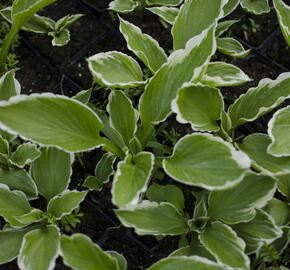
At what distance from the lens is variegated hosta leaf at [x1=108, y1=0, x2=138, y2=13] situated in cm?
148

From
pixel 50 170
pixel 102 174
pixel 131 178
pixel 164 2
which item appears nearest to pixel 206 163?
pixel 131 178

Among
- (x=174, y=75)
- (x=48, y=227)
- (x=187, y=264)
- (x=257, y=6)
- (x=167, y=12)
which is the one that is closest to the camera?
(x=187, y=264)

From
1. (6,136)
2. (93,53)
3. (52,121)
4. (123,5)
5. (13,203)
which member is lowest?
(13,203)

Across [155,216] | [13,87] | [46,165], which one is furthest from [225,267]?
[13,87]

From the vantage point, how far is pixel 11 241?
113 centimetres

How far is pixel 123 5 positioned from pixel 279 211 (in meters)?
0.99

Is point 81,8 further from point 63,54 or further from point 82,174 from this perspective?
point 82,174

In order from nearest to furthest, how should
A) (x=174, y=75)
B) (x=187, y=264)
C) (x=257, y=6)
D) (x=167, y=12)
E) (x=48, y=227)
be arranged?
(x=187, y=264) < (x=174, y=75) < (x=48, y=227) < (x=167, y=12) < (x=257, y=6)

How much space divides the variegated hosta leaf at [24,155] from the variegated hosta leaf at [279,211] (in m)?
0.74

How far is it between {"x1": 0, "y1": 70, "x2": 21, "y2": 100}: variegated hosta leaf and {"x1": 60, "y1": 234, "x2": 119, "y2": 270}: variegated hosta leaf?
59 cm

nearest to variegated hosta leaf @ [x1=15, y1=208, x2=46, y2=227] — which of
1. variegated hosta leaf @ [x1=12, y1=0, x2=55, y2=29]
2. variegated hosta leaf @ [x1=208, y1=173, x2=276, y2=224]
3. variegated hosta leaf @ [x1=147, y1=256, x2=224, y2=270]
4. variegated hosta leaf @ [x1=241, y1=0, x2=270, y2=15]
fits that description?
variegated hosta leaf @ [x1=147, y1=256, x2=224, y2=270]

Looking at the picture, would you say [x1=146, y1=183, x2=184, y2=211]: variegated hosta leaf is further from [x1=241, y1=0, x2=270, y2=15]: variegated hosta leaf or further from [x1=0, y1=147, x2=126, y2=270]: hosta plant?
[x1=241, y1=0, x2=270, y2=15]: variegated hosta leaf

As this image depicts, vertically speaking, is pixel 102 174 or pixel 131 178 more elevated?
pixel 131 178

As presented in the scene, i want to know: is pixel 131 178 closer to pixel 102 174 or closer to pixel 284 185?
pixel 102 174
